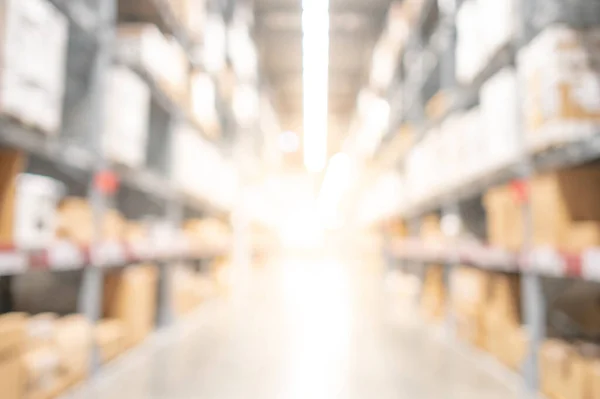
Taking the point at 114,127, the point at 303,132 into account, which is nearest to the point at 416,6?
the point at 114,127

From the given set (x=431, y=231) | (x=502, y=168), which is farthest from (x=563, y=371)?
(x=431, y=231)

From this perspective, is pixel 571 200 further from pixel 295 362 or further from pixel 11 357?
pixel 11 357

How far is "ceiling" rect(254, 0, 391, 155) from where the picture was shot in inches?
287

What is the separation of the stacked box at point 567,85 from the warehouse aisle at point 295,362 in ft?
3.80

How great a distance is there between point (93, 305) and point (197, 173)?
2.11m

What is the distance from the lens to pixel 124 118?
2.61m

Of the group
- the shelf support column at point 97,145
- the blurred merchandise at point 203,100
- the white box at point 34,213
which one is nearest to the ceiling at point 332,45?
the blurred merchandise at point 203,100

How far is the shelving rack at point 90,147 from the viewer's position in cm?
182

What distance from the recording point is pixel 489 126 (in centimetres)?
271

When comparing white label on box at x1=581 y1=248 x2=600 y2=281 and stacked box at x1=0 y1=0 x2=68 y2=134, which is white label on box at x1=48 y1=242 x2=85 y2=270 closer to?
stacked box at x1=0 y1=0 x2=68 y2=134

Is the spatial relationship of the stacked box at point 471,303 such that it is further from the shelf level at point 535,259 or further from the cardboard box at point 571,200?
the cardboard box at point 571,200

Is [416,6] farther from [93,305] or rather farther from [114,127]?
[93,305]

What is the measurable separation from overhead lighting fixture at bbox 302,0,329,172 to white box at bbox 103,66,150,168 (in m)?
4.07

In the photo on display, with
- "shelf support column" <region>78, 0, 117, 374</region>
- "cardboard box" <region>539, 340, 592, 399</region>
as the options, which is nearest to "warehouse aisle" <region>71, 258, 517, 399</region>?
"cardboard box" <region>539, 340, 592, 399</region>
